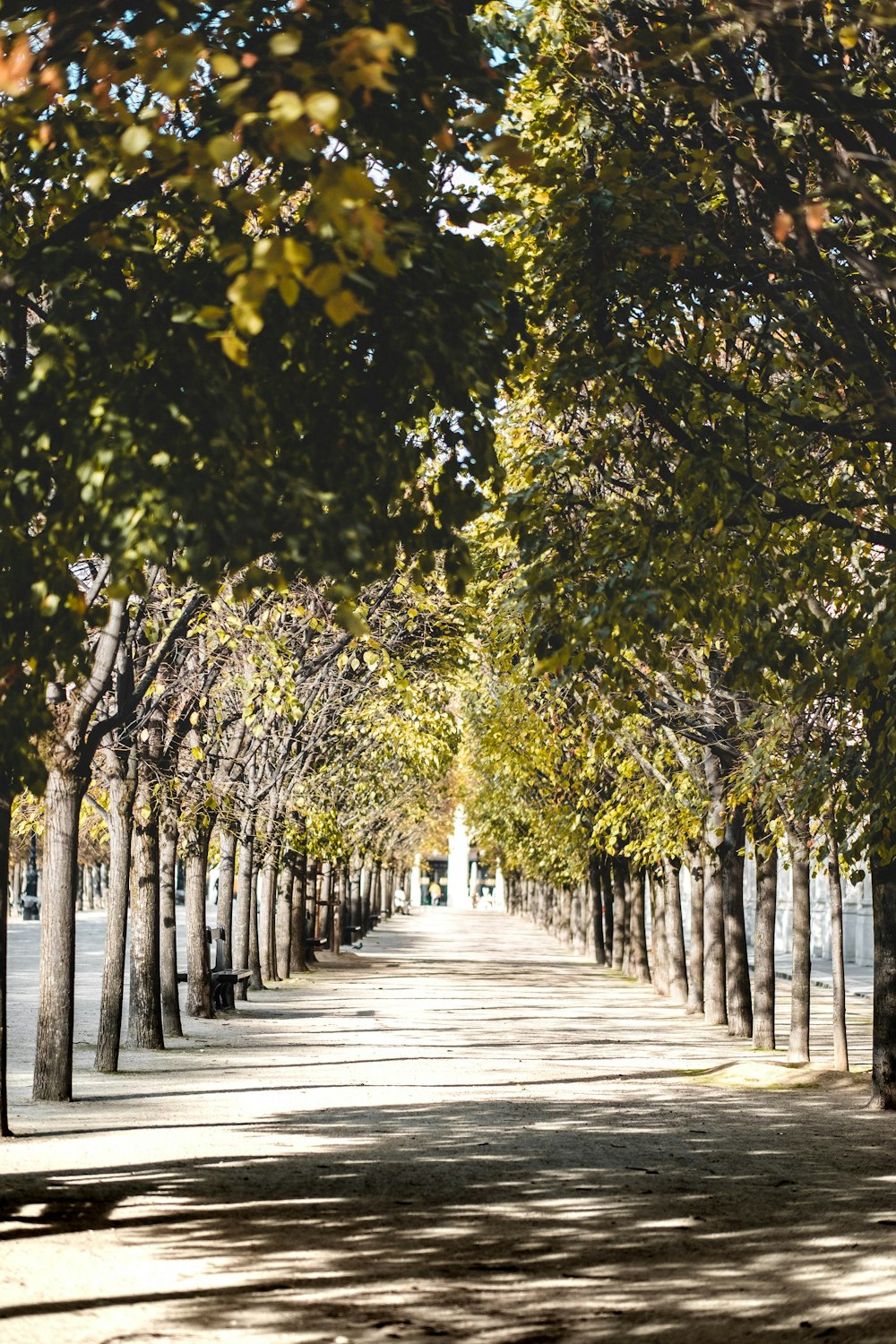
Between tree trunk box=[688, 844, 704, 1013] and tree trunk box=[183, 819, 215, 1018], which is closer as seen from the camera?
tree trunk box=[183, 819, 215, 1018]

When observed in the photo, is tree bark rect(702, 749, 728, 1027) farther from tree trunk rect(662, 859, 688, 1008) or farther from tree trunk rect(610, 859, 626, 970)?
tree trunk rect(610, 859, 626, 970)

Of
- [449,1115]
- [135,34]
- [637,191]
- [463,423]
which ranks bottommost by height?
[449,1115]

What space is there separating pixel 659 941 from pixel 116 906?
2024cm

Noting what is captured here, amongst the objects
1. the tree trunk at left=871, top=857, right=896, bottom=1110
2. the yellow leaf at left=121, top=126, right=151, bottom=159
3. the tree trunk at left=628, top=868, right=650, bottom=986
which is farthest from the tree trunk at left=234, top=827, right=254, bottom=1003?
the yellow leaf at left=121, top=126, right=151, bottom=159

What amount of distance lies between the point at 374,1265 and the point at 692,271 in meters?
6.44

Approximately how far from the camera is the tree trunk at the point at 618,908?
134 feet

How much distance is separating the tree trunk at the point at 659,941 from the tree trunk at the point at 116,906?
15.5 meters

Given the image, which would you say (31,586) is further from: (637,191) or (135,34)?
(637,191)

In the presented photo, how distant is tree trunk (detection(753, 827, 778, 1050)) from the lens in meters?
22.0

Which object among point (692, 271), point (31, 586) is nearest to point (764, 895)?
point (692, 271)

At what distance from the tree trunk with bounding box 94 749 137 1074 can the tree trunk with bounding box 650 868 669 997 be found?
15.5 meters

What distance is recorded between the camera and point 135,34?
7.07 metres

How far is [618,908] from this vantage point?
45000mm

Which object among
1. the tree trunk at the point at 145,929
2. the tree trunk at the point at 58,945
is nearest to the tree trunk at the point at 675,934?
the tree trunk at the point at 145,929
